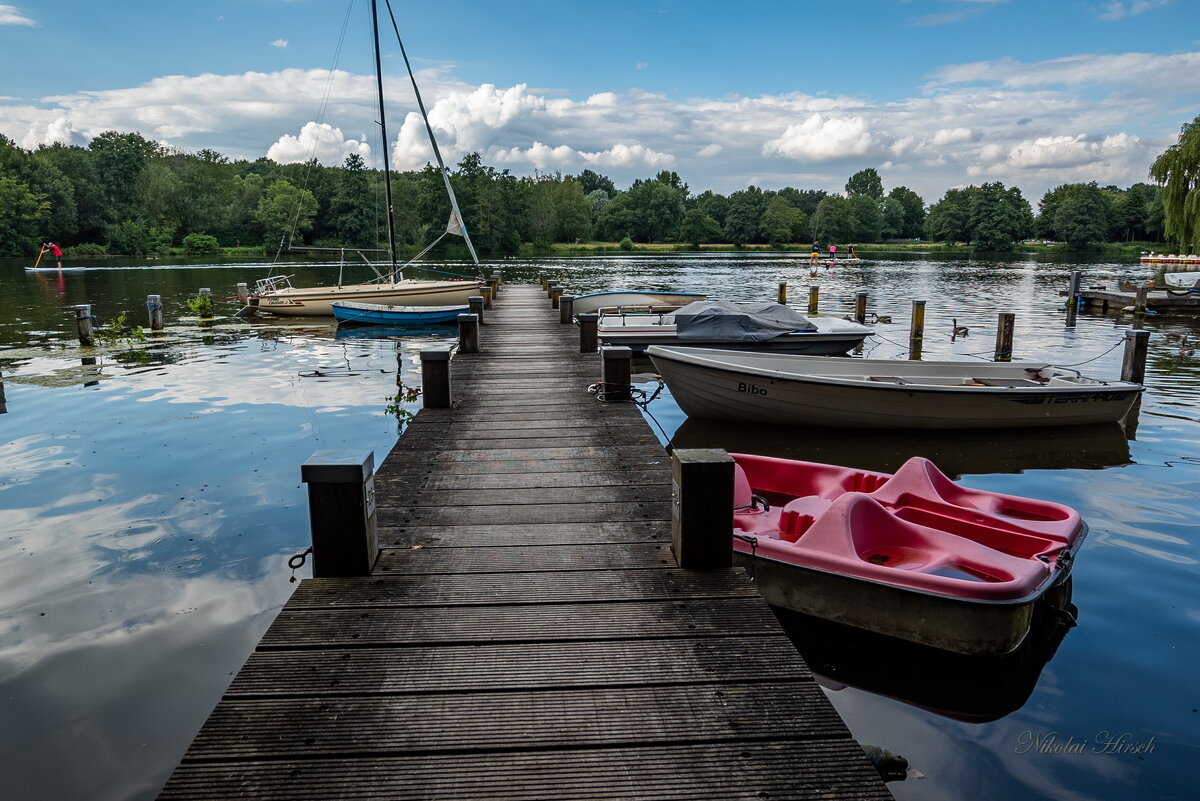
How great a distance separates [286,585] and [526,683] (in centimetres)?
362

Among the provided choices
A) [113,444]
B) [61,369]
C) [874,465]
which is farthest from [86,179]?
[874,465]

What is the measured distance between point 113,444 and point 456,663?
28.0ft

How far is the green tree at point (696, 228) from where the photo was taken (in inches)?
4692

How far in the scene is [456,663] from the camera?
2990mm

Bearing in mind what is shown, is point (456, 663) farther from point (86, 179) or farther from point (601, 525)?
point (86, 179)

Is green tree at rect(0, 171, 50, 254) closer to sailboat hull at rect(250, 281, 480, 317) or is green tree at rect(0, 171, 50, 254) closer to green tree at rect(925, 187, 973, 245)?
sailboat hull at rect(250, 281, 480, 317)

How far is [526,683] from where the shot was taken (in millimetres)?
2854

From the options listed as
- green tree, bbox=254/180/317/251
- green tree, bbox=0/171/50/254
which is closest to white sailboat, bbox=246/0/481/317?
green tree, bbox=0/171/50/254

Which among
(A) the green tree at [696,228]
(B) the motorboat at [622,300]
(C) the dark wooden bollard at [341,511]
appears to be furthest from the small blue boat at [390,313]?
(A) the green tree at [696,228]

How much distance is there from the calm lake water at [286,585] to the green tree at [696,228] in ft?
356

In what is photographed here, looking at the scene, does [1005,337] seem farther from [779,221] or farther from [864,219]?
[864,219]

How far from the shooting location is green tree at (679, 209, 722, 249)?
4692 inches

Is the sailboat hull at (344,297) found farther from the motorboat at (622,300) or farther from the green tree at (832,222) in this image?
the green tree at (832,222)

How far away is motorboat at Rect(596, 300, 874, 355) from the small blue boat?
7409mm
